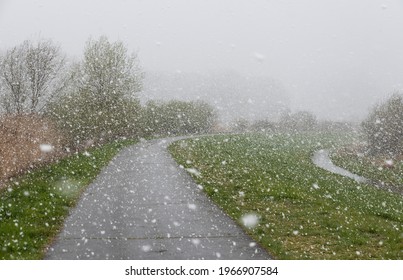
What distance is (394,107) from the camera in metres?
34.9

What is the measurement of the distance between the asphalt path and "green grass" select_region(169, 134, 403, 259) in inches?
24.4

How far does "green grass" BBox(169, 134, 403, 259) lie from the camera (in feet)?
28.6

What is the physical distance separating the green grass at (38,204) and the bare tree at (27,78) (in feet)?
60.3

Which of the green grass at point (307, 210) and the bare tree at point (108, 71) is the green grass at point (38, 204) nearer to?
the green grass at point (307, 210)

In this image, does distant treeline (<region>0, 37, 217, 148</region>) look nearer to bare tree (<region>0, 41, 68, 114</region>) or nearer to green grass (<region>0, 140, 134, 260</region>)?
bare tree (<region>0, 41, 68, 114</region>)

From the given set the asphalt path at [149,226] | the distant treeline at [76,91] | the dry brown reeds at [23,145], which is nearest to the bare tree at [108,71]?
the distant treeline at [76,91]

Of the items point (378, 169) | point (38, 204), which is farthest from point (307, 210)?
point (378, 169)

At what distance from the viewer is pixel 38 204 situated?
1099cm

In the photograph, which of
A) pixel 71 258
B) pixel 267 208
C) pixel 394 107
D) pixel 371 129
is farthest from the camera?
pixel 371 129

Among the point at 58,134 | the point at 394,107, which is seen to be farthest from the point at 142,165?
the point at 394,107

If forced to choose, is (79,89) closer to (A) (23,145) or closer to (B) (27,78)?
(B) (27,78)

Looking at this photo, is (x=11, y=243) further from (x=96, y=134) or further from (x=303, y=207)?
(x=96, y=134)

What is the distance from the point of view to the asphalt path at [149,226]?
8.02 meters
